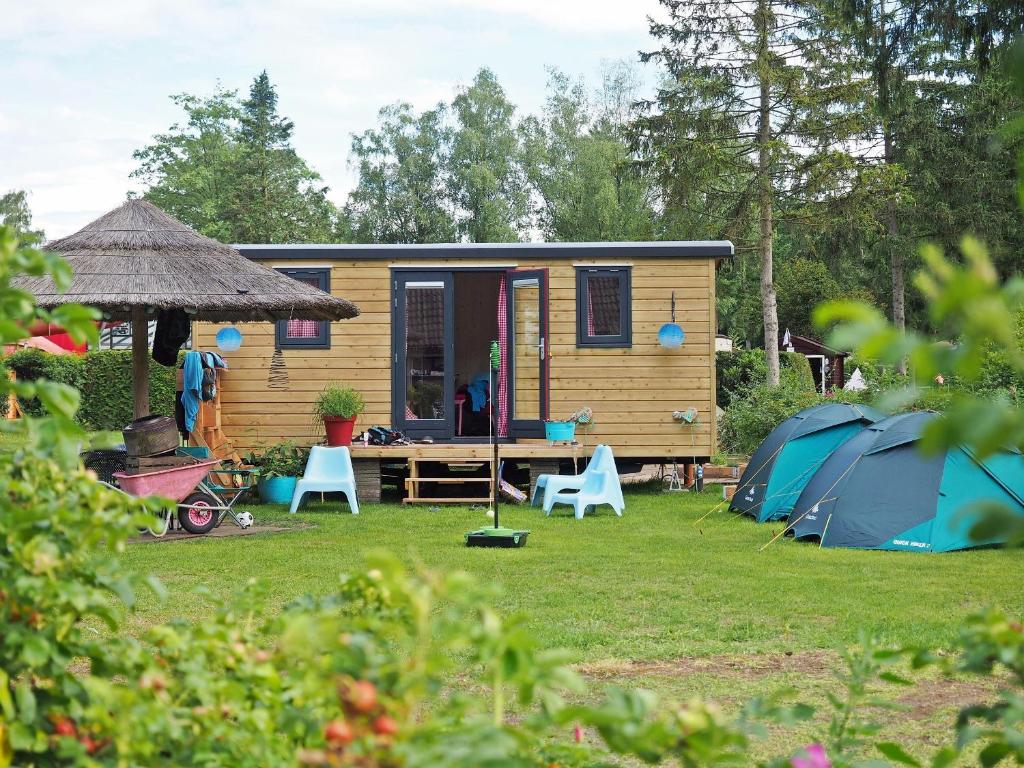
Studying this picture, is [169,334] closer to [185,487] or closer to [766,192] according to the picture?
Result: [185,487]

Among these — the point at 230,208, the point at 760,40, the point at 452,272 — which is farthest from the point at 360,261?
the point at 230,208

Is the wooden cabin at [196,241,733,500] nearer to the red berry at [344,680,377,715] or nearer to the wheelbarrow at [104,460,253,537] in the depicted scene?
the wheelbarrow at [104,460,253,537]

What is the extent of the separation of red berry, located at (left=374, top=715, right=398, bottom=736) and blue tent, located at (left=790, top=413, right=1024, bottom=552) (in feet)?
24.3

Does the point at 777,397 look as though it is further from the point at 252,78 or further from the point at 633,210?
the point at 252,78

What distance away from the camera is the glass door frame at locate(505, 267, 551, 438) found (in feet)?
40.5

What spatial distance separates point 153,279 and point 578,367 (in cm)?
495

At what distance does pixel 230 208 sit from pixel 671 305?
25640 mm

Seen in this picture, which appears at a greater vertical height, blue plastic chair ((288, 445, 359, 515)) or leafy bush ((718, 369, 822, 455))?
leafy bush ((718, 369, 822, 455))

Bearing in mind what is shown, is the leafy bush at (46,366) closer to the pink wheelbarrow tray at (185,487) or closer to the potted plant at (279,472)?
the potted plant at (279,472)

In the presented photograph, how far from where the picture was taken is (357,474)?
1196 centimetres

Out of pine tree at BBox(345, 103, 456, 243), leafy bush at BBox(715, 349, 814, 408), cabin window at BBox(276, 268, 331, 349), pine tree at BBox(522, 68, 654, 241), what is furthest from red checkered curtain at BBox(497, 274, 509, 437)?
pine tree at BBox(345, 103, 456, 243)

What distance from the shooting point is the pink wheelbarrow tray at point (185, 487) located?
323 inches

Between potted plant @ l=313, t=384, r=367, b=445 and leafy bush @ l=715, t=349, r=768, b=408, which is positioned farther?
leafy bush @ l=715, t=349, r=768, b=408

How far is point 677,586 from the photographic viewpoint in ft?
22.2
